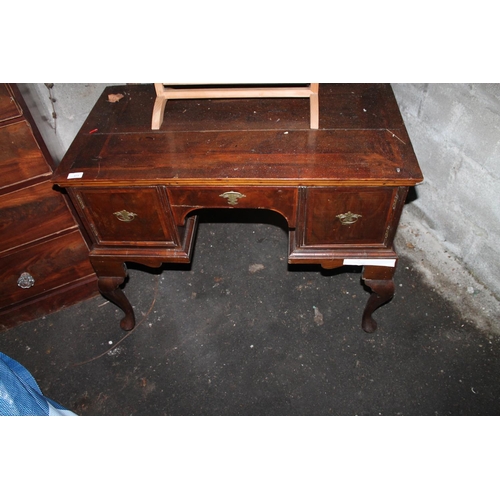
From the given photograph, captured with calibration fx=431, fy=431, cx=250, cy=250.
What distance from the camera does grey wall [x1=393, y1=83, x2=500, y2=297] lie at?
86.6 inches

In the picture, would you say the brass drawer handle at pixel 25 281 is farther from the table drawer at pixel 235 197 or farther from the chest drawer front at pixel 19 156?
the table drawer at pixel 235 197

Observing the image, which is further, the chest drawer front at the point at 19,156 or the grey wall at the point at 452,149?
the grey wall at the point at 452,149

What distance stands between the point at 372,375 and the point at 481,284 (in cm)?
92

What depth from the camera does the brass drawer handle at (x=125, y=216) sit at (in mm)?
1851

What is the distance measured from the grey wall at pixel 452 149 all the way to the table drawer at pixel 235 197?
890mm

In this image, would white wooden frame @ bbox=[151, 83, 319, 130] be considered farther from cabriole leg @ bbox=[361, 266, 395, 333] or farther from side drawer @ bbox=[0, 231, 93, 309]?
side drawer @ bbox=[0, 231, 93, 309]

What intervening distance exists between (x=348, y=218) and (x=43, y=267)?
1.73m

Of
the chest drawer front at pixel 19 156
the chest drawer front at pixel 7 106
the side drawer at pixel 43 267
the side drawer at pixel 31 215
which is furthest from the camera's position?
the side drawer at pixel 43 267

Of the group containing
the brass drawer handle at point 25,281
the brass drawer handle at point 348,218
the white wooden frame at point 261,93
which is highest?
the white wooden frame at point 261,93

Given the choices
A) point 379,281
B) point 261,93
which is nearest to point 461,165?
point 379,281

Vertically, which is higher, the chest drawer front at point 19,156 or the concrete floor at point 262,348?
the chest drawer front at point 19,156

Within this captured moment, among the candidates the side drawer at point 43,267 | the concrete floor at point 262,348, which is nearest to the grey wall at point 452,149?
the concrete floor at point 262,348

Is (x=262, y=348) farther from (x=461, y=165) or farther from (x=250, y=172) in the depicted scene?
(x=461, y=165)

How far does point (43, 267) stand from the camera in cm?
246
